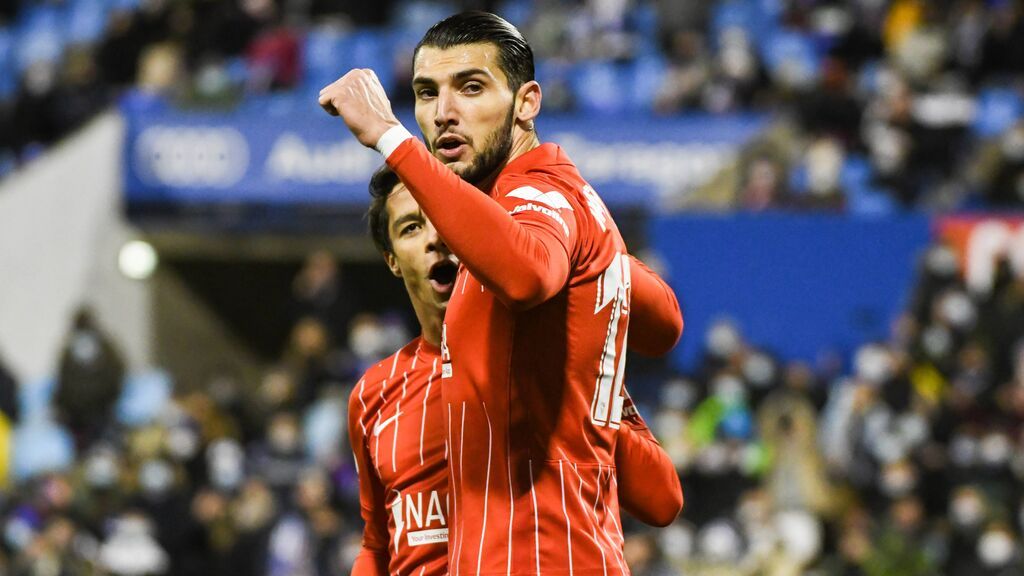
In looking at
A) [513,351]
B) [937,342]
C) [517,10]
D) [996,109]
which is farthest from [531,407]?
[517,10]

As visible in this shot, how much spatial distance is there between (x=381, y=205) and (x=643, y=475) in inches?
35.5

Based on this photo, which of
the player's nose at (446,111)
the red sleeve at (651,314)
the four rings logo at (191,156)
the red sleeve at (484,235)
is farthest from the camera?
the four rings logo at (191,156)

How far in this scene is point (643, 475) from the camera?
3.50 meters

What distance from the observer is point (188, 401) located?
12.9 m

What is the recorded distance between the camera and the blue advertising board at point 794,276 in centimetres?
1143

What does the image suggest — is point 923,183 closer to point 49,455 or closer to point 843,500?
point 843,500

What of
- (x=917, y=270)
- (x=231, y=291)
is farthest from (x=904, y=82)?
(x=231, y=291)

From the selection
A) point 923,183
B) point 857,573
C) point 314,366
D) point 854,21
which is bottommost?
point 857,573

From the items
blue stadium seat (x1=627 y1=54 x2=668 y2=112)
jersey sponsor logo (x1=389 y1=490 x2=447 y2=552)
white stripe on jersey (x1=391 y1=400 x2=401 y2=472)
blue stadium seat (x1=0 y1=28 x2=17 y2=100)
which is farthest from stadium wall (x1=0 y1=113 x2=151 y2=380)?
jersey sponsor logo (x1=389 y1=490 x2=447 y2=552)

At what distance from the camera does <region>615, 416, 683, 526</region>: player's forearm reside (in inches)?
137

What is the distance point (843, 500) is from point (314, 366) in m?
4.11

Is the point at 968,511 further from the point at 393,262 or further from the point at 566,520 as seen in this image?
the point at 566,520

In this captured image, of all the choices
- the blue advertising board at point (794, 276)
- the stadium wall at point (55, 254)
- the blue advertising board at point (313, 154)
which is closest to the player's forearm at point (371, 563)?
the blue advertising board at point (794, 276)

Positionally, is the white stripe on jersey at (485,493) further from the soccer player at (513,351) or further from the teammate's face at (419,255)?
the teammate's face at (419,255)
